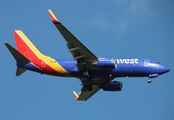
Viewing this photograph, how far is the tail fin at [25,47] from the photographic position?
319ft

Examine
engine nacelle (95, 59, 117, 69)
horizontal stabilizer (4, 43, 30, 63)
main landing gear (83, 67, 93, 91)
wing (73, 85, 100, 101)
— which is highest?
horizontal stabilizer (4, 43, 30, 63)

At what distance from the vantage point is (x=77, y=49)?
290 ft

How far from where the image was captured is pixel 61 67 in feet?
309

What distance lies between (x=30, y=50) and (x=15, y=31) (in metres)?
6.46

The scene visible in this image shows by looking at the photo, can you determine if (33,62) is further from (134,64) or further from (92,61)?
(134,64)

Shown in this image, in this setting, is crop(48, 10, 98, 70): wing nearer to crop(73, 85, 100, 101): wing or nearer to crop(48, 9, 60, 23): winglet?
crop(48, 9, 60, 23): winglet

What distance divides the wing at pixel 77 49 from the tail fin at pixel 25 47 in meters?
9.40

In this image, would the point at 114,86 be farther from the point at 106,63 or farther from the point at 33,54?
the point at 33,54

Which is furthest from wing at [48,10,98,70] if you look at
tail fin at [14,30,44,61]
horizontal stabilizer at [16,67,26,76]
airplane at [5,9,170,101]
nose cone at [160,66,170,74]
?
nose cone at [160,66,170,74]

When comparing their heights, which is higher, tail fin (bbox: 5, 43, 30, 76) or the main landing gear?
tail fin (bbox: 5, 43, 30, 76)

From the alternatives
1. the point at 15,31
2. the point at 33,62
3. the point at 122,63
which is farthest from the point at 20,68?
the point at 122,63

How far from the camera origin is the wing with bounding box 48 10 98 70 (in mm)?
82569

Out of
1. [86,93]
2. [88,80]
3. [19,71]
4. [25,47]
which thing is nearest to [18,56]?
[19,71]

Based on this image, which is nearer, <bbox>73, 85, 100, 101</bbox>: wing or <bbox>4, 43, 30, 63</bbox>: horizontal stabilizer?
<bbox>4, 43, 30, 63</bbox>: horizontal stabilizer
